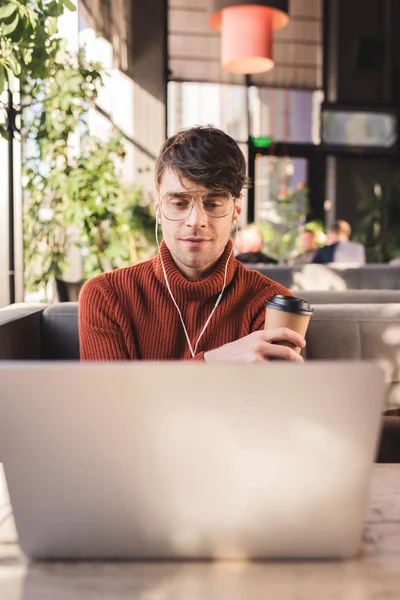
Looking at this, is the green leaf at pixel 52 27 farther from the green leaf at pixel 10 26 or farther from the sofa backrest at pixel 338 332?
the sofa backrest at pixel 338 332

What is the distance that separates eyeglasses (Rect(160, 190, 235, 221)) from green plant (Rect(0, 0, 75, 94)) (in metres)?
0.72

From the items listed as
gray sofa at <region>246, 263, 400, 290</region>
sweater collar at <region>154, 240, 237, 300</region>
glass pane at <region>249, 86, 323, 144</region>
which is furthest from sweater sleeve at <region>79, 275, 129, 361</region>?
glass pane at <region>249, 86, 323, 144</region>

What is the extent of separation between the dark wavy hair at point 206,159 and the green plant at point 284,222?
7.82 metres

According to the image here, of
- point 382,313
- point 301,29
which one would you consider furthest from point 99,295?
point 301,29

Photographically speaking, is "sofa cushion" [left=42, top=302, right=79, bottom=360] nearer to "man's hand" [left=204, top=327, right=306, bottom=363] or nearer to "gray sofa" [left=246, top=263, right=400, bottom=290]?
"man's hand" [left=204, top=327, right=306, bottom=363]

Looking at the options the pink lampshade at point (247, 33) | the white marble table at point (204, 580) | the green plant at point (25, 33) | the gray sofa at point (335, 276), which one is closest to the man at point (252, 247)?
the gray sofa at point (335, 276)

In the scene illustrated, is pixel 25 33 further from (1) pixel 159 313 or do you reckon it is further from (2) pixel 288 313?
(2) pixel 288 313

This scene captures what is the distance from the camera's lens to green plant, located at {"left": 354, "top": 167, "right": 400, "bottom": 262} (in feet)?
31.5

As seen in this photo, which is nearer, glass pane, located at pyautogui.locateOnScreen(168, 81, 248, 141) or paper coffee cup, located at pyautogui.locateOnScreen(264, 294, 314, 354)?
paper coffee cup, located at pyautogui.locateOnScreen(264, 294, 314, 354)

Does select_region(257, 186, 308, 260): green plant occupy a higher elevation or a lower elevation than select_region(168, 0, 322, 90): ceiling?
lower

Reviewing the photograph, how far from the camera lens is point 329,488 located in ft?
1.95

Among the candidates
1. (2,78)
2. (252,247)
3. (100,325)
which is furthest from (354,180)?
(100,325)

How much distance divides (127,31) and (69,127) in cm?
446

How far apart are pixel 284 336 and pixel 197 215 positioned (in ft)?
1.72
